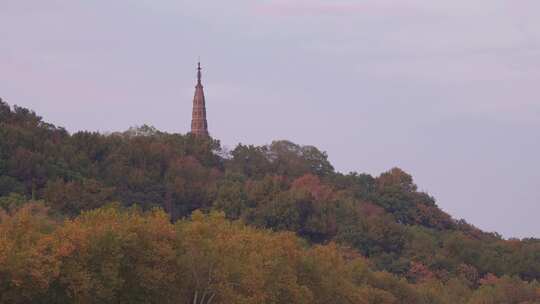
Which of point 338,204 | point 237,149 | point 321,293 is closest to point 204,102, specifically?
point 237,149

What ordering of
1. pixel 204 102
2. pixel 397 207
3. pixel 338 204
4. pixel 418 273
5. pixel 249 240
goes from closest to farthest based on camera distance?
1. pixel 249 240
2. pixel 418 273
3. pixel 338 204
4. pixel 397 207
5. pixel 204 102

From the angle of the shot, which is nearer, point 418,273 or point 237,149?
point 418,273

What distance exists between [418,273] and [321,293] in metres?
32.2

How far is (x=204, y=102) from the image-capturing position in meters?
122

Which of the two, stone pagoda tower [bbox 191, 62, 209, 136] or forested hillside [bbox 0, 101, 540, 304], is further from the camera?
stone pagoda tower [bbox 191, 62, 209, 136]

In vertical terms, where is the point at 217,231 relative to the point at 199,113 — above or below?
below

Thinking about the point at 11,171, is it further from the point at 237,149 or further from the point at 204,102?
the point at 204,102

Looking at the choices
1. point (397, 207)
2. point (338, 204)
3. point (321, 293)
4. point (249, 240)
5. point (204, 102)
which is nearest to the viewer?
point (249, 240)

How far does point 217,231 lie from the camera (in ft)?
148

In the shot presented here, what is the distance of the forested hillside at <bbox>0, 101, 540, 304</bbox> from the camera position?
38.1 meters

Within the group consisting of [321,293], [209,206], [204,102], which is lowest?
[321,293]

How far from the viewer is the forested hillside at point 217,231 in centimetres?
3809

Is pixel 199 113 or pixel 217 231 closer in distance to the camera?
pixel 217 231

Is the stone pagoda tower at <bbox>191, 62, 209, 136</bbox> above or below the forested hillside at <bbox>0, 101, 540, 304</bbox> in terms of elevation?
above
